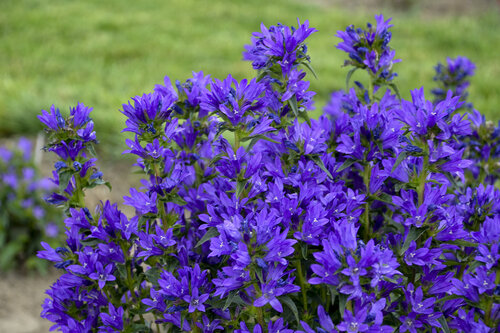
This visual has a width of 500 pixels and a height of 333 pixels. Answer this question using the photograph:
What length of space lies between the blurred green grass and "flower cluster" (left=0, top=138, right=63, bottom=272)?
0.85 meters

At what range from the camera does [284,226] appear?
1365mm

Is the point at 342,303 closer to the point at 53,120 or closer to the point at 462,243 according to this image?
the point at 462,243

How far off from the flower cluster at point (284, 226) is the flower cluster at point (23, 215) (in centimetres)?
212

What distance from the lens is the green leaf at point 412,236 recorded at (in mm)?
1365

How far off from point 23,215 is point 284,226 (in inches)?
107

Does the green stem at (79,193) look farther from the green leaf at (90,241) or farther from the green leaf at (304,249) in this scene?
the green leaf at (304,249)

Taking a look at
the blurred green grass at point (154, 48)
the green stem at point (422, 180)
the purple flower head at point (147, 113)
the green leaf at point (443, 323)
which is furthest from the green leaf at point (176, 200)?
the blurred green grass at point (154, 48)

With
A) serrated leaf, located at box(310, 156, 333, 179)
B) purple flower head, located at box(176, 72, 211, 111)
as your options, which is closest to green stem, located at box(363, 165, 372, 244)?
serrated leaf, located at box(310, 156, 333, 179)

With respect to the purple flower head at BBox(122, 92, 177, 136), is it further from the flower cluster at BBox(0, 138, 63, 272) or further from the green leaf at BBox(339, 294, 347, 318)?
the flower cluster at BBox(0, 138, 63, 272)

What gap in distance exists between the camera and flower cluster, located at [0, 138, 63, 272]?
3.55 m

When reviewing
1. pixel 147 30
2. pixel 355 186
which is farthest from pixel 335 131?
pixel 147 30

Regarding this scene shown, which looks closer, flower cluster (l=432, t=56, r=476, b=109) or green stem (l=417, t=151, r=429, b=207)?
green stem (l=417, t=151, r=429, b=207)

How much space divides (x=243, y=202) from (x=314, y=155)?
0.82ft

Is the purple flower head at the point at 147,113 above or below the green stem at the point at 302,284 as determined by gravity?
above
